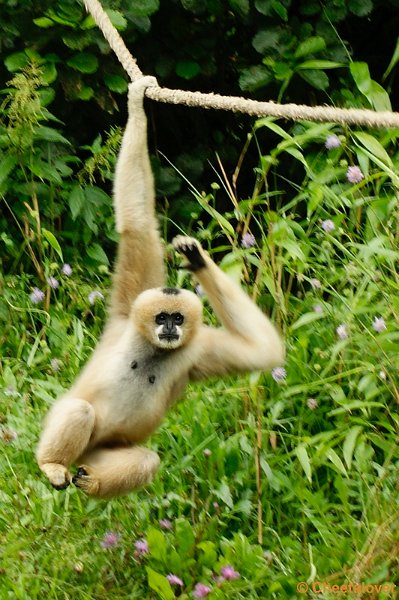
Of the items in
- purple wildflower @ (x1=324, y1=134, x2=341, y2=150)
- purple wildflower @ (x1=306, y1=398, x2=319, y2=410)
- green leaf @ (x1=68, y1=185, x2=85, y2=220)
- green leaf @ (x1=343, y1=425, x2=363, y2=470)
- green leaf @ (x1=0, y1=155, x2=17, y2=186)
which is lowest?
green leaf @ (x1=343, y1=425, x2=363, y2=470)

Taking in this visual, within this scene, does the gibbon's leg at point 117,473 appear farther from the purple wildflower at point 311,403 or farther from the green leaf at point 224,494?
the purple wildflower at point 311,403

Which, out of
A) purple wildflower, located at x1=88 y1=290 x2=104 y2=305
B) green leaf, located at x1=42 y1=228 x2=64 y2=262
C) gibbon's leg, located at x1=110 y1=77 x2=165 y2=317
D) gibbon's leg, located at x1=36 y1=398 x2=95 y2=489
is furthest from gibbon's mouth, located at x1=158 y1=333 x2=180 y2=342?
green leaf, located at x1=42 y1=228 x2=64 y2=262

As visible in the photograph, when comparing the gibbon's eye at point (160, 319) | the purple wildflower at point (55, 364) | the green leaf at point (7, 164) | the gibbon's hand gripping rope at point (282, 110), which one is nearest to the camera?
the gibbon's hand gripping rope at point (282, 110)

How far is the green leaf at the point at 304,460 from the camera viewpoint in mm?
5488

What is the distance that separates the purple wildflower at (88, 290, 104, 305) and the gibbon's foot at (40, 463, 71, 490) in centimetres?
174

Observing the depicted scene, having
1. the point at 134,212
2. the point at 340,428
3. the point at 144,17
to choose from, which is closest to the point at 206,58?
the point at 144,17

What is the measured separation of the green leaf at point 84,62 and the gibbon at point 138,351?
1.67m

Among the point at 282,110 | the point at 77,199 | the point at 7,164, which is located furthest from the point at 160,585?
the point at 7,164

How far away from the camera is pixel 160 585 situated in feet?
16.7

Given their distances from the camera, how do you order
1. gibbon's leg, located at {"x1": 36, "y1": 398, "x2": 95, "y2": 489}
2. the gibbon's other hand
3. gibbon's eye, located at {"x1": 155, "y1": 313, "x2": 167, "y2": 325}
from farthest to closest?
1. the gibbon's other hand
2. gibbon's eye, located at {"x1": 155, "y1": 313, "x2": 167, "y2": 325}
3. gibbon's leg, located at {"x1": 36, "y1": 398, "x2": 95, "y2": 489}

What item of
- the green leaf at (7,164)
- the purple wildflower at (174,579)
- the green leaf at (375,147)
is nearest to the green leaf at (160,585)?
the purple wildflower at (174,579)

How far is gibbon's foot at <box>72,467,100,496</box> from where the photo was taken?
5.14 meters

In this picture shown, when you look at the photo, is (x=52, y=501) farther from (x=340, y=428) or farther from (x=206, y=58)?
(x=206, y=58)

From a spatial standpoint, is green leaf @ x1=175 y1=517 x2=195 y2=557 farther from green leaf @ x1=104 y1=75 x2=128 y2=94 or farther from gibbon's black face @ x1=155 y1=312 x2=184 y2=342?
green leaf @ x1=104 y1=75 x2=128 y2=94
